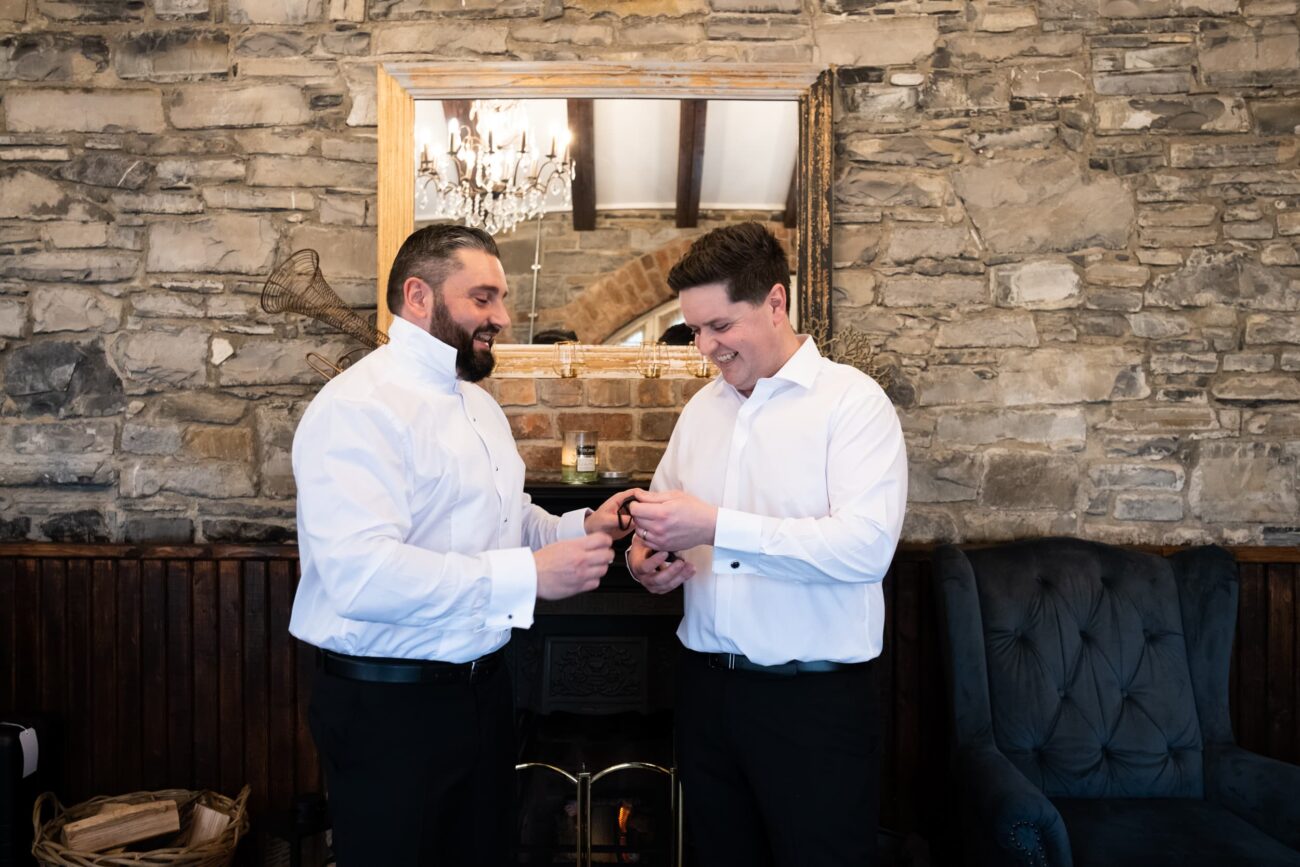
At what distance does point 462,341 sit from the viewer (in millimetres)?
2150

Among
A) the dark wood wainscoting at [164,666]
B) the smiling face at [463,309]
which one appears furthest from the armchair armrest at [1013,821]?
the smiling face at [463,309]

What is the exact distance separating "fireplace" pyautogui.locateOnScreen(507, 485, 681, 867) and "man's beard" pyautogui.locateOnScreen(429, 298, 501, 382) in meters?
1.21

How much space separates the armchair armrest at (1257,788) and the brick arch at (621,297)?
216 centimetres

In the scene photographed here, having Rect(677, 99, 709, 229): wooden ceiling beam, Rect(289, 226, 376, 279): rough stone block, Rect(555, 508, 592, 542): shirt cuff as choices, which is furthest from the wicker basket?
Rect(677, 99, 709, 229): wooden ceiling beam

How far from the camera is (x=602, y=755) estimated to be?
3160 mm

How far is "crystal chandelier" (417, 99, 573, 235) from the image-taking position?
10.8 ft

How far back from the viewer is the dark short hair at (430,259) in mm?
2150

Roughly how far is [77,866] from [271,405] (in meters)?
1.60

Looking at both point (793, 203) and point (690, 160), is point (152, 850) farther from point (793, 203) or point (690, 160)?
point (793, 203)

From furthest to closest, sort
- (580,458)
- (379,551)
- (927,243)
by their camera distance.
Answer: (927,243) < (580,458) < (379,551)

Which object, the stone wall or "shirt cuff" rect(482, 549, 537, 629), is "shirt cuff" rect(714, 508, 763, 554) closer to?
Result: "shirt cuff" rect(482, 549, 537, 629)

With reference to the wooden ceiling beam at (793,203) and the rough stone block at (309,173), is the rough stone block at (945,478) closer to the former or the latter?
the wooden ceiling beam at (793,203)

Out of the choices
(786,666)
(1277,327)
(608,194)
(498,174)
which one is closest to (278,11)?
(498,174)

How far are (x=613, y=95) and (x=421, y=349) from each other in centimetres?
162
